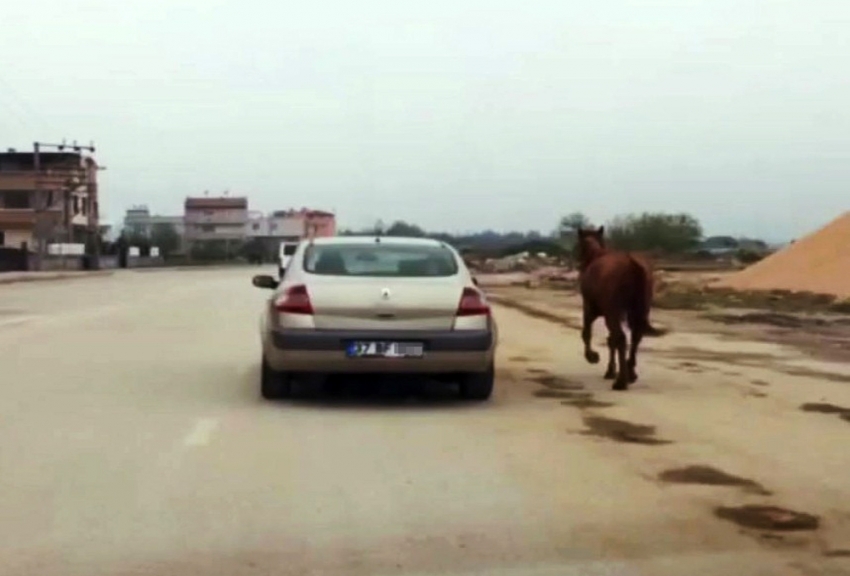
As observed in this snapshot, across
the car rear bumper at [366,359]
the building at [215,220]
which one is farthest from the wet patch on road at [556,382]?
the building at [215,220]

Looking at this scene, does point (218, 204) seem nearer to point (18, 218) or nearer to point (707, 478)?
point (18, 218)

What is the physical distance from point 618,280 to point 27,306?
1022 inches

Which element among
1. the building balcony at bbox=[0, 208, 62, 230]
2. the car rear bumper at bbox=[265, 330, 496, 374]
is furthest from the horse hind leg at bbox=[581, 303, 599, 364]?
the building balcony at bbox=[0, 208, 62, 230]

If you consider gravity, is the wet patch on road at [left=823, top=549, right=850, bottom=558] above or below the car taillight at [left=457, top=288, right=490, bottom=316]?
below

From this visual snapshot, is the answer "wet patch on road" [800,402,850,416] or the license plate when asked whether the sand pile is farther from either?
the license plate

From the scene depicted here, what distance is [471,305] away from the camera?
1359 centimetres

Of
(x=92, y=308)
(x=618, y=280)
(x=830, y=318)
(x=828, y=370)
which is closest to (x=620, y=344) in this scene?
(x=618, y=280)

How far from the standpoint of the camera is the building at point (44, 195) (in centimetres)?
11962

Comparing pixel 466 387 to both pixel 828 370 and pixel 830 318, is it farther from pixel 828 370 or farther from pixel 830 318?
pixel 830 318

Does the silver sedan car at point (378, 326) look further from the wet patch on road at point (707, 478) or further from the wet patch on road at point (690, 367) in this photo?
the wet patch on road at point (690, 367)

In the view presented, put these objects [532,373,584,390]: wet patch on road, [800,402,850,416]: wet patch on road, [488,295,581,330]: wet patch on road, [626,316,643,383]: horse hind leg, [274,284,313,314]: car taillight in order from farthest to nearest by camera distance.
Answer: [488,295,581,330]: wet patch on road, [532,373,584,390]: wet patch on road, [626,316,643,383]: horse hind leg, [800,402,850,416]: wet patch on road, [274,284,313,314]: car taillight

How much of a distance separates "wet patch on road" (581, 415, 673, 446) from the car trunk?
1.58 metres

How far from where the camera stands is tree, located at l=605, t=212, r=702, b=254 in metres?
114

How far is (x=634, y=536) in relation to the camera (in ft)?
26.1
